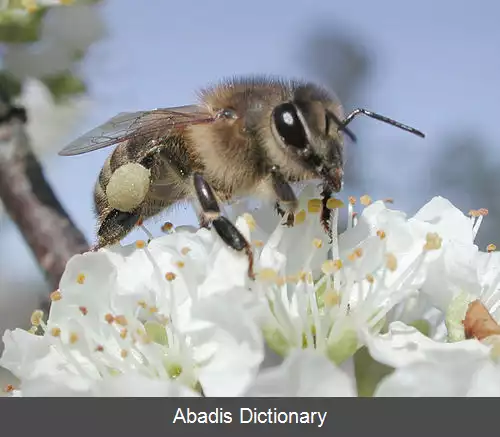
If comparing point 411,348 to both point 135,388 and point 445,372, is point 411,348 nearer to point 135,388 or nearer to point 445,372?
point 445,372

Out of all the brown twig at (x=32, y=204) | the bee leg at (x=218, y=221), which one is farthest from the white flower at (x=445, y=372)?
the brown twig at (x=32, y=204)

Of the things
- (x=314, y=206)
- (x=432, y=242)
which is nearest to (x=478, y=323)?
(x=432, y=242)

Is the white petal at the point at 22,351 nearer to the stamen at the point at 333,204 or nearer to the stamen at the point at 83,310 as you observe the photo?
the stamen at the point at 83,310
